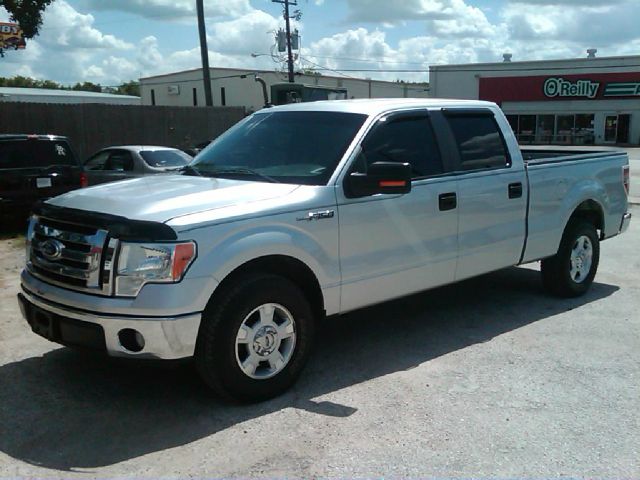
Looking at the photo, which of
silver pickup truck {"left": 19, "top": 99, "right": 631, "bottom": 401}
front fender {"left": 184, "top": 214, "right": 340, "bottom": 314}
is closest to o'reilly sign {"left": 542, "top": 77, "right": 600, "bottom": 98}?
silver pickup truck {"left": 19, "top": 99, "right": 631, "bottom": 401}

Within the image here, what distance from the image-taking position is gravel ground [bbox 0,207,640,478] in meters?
3.48

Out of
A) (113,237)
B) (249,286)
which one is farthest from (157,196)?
(249,286)

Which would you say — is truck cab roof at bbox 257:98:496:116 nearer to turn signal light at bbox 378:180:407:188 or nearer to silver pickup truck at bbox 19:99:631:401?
silver pickup truck at bbox 19:99:631:401

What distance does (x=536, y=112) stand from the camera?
154 ft

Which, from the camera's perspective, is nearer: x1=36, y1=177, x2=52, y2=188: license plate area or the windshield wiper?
the windshield wiper

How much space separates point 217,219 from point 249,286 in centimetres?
46

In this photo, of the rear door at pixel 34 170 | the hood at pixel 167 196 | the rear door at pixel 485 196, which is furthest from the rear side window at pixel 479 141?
the rear door at pixel 34 170

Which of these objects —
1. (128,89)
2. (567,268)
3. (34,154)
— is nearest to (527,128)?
(34,154)

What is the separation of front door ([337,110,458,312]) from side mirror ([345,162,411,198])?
9cm

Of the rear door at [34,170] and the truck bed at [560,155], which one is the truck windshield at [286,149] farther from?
the rear door at [34,170]

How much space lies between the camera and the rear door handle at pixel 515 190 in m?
5.78

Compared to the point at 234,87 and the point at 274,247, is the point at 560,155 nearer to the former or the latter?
the point at 274,247

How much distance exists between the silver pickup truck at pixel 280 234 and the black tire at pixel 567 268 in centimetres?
47

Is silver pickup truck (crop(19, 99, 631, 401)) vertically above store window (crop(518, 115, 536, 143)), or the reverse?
silver pickup truck (crop(19, 99, 631, 401))
